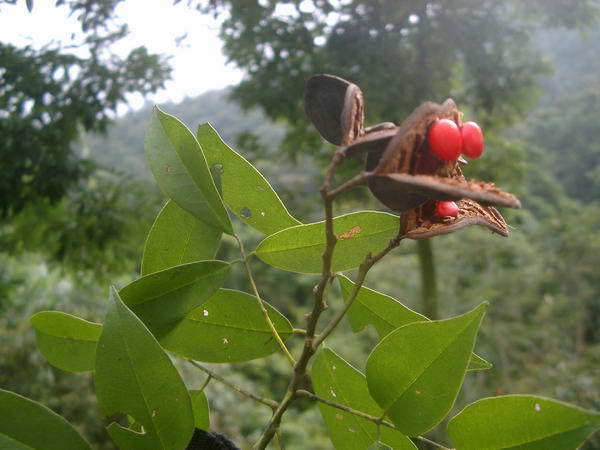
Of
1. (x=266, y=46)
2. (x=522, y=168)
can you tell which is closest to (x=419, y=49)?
(x=266, y=46)

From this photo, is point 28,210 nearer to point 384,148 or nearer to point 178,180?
point 178,180

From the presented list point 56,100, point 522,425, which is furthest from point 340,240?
point 56,100

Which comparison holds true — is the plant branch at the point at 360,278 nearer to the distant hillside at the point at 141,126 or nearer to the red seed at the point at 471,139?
the red seed at the point at 471,139

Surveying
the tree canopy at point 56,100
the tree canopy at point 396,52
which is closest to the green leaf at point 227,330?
the tree canopy at point 56,100

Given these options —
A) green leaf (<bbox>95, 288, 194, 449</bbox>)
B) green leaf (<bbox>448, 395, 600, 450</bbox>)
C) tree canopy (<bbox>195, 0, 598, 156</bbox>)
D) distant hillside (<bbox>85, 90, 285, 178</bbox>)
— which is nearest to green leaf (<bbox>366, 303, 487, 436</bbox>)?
green leaf (<bbox>448, 395, 600, 450</bbox>)

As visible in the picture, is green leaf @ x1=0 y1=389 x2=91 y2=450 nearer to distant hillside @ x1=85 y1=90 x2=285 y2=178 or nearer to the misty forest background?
the misty forest background

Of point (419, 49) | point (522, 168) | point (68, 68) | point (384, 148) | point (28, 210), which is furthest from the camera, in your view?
point (522, 168)

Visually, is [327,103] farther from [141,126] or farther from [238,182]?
[141,126]
